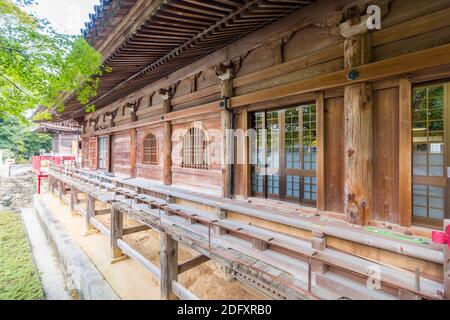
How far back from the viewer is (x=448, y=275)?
196cm

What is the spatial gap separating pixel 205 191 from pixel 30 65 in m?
4.83

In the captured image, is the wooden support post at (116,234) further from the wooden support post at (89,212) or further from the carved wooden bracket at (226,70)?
the carved wooden bracket at (226,70)

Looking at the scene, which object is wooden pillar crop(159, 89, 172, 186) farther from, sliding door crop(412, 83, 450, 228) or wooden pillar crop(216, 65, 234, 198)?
sliding door crop(412, 83, 450, 228)

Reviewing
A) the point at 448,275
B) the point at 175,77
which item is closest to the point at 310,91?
the point at 448,275

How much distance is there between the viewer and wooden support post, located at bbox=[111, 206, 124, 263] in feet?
20.0

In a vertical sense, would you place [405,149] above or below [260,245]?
above

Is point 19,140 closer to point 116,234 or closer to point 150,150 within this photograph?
point 150,150

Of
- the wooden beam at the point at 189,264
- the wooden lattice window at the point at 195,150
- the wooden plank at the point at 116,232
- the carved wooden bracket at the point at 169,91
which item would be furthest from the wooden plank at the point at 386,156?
the wooden plank at the point at 116,232

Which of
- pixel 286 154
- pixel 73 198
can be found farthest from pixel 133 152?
pixel 286 154

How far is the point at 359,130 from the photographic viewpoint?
3.00m

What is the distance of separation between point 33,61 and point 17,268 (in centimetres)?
748

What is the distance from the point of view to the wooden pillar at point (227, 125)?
4.70 m
